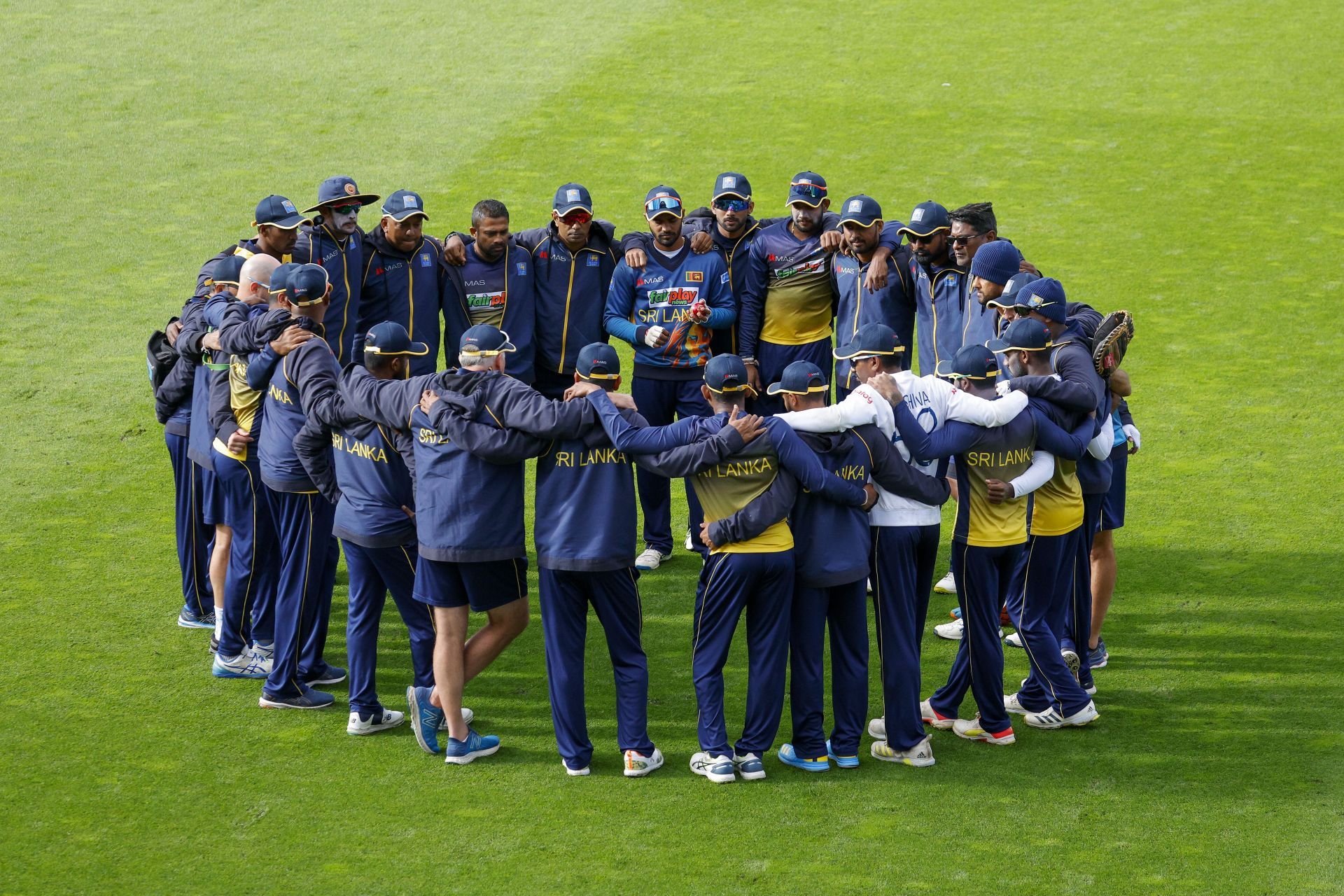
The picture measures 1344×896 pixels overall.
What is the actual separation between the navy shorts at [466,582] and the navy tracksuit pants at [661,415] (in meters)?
2.11

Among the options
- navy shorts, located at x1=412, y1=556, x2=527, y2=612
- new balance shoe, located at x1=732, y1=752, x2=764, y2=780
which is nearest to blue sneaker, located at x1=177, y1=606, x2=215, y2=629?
navy shorts, located at x1=412, y1=556, x2=527, y2=612

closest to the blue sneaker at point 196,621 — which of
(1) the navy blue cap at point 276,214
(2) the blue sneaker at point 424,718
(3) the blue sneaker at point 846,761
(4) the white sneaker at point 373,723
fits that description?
(4) the white sneaker at point 373,723

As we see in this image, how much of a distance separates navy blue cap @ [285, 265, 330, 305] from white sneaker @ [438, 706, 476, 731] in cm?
219

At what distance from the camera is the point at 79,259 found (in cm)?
1412

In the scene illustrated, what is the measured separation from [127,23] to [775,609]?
50.9 feet

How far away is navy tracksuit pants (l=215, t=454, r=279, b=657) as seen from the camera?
7770 mm

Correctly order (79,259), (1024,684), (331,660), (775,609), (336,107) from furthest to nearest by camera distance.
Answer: (336,107), (79,259), (331,660), (1024,684), (775,609)

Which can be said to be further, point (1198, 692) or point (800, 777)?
point (1198, 692)

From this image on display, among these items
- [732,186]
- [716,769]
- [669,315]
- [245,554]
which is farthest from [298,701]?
[732,186]

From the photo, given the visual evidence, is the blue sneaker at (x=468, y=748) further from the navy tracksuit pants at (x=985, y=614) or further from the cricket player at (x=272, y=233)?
the cricket player at (x=272, y=233)

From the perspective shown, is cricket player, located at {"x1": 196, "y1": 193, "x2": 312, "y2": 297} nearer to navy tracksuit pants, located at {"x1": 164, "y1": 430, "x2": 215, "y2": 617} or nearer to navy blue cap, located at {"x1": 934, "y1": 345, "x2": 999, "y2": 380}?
navy tracksuit pants, located at {"x1": 164, "y1": 430, "x2": 215, "y2": 617}

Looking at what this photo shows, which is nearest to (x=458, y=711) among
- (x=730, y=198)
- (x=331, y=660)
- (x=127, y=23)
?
(x=331, y=660)

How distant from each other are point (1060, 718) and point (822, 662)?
1362 mm

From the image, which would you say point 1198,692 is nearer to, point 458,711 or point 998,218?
point 458,711
